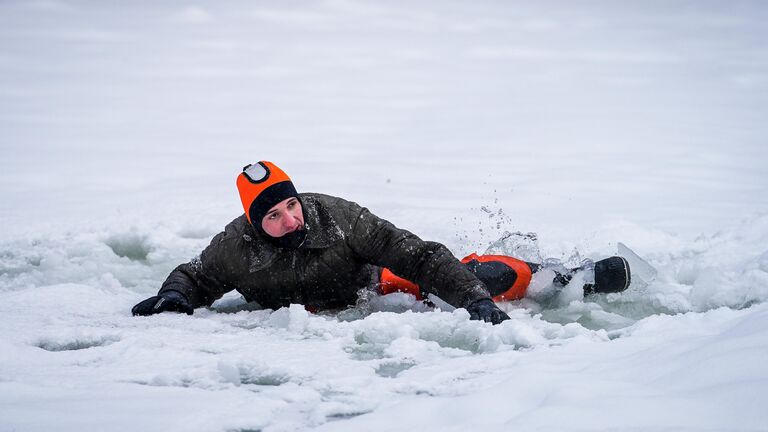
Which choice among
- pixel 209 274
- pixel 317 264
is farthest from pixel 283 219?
pixel 209 274

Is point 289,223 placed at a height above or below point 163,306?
above

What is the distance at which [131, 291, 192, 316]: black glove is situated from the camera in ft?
13.3

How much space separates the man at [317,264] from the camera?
13.1 feet

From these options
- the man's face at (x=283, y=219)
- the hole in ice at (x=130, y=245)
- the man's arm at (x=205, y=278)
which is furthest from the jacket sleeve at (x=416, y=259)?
the hole in ice at (x=130, y=245)

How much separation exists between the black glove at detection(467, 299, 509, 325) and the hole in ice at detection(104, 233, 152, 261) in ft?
12.7

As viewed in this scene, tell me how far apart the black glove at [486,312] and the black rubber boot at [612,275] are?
0.96 m

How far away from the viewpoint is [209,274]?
14.3ft

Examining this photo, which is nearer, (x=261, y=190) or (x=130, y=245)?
(x=261, y=190)

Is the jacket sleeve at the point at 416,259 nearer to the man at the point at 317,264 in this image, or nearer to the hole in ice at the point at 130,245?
the man at the point at 317,264

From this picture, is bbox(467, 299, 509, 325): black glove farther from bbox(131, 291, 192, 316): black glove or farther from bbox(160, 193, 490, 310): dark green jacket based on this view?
bbox(131, 291, 192, 316): black glove

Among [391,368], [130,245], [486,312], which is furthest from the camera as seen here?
[130,245]

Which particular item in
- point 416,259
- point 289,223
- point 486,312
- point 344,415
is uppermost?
point 289,223

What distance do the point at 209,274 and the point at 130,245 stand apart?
2.75m

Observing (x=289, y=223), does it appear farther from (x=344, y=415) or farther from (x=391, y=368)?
(x=344, y=415)
